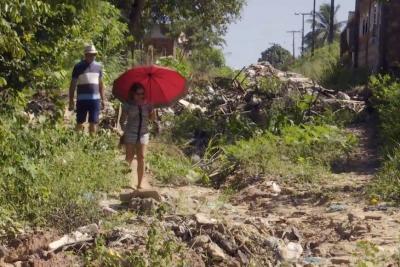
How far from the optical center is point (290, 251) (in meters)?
6.12

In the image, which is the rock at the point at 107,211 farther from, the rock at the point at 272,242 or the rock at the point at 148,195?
the rock at the point at 272,242

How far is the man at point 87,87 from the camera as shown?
9719 millimetres

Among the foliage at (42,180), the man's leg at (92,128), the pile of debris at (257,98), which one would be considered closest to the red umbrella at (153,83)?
the foliage at (42,180)

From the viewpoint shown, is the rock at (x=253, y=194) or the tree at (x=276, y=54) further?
the tree at (x=276, y=54)

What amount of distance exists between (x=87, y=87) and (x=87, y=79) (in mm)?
104

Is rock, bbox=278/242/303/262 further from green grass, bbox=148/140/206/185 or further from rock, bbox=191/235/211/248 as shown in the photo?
green grass, bbox=148/140/206/185

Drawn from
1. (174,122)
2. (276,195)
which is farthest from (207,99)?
(276,195)

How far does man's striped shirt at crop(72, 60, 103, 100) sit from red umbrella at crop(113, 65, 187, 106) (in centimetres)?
134

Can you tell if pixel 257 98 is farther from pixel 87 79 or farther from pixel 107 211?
pixel 107 211

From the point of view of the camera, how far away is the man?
9719 mm

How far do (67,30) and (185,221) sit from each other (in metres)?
2.03

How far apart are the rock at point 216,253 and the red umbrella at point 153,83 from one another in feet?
9.93

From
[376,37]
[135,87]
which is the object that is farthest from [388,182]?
[376,37]

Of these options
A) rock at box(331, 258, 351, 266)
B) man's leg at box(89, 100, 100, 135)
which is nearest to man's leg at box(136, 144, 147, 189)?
man's leg at box(89, 100, 100, 135)
